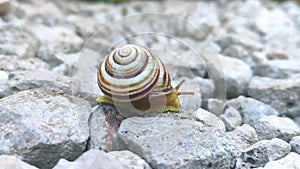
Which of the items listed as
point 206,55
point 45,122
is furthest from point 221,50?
point 45,122

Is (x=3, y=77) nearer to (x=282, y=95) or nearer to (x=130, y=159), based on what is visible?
(x=130, y=159)

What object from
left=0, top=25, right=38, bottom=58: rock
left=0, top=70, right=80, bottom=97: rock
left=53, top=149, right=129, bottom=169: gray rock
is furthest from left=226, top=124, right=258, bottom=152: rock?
left=0, top=25, right=38, bottom=58: rock

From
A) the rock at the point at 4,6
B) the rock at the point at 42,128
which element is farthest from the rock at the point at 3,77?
the rock at the point at 4,6

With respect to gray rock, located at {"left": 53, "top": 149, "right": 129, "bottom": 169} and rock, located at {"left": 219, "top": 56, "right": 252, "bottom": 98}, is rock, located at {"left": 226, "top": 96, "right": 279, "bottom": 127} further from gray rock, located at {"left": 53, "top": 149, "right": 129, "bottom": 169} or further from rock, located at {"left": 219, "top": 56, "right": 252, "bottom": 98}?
gray rock, located at {"left": 53, "top": 149, "right": 129, "bottom": 169}

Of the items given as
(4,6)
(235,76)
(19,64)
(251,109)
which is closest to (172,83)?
(251,109)

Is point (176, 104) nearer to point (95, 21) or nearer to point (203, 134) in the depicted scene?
point (203, 134)
